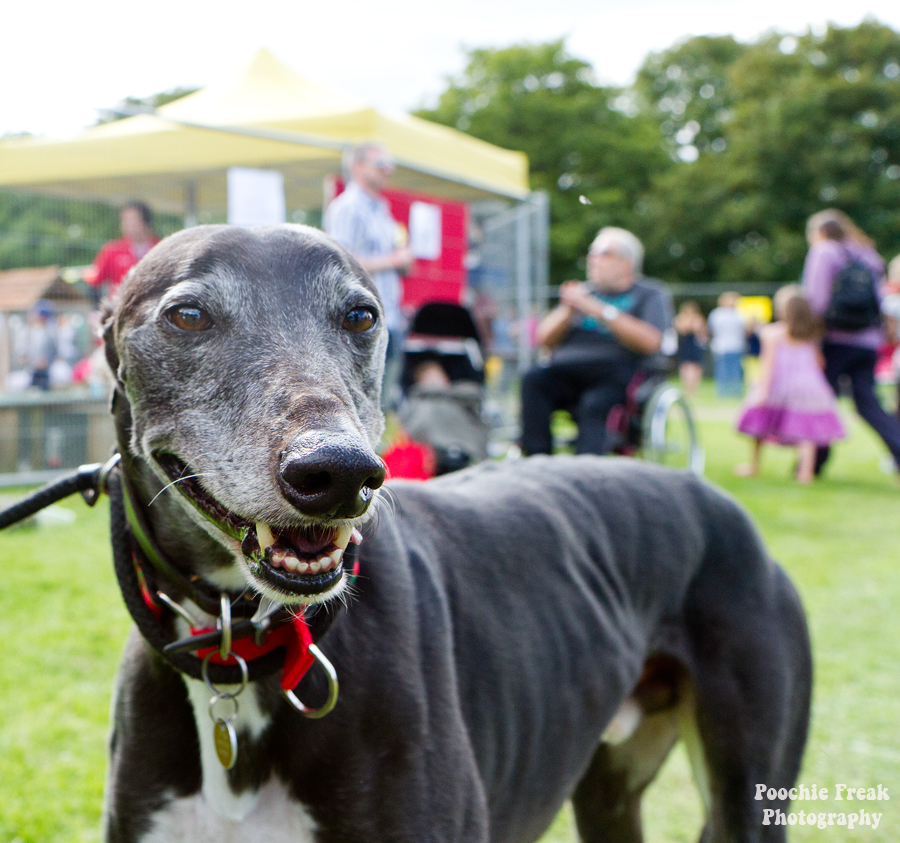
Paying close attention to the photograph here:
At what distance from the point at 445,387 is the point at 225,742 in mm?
4634

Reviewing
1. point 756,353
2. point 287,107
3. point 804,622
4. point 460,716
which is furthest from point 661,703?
point 756,353

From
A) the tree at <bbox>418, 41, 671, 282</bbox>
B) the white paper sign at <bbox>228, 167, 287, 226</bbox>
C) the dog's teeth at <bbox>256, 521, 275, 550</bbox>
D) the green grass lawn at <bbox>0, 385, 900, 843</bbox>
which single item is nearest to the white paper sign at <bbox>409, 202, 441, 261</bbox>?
the white paper sign at <bbox>228, 167, 287, 226</bbox>

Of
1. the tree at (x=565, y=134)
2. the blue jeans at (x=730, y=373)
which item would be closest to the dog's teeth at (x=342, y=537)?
the blue jeans at (x=730, y=373)

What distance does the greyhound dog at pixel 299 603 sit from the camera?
4.45 ft

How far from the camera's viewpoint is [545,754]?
1869 millimetres

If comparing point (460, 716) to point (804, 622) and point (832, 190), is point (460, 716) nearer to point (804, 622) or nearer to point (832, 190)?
point (804, 622)

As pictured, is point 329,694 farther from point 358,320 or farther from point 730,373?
point 730,373

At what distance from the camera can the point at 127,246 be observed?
6.49m

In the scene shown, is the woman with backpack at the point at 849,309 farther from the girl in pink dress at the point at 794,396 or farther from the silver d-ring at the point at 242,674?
the silver d-ring at the point at 242,674

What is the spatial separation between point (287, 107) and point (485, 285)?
2.74m

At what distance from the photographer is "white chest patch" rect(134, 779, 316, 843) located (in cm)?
144

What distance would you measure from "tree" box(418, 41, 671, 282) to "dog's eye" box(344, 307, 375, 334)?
2492cm

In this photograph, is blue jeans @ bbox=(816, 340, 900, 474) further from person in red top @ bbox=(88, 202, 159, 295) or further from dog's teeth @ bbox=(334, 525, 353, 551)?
dog's teeth @ bbox=(334, 525, 353, 551)

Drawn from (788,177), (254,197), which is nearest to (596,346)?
(254,197)
